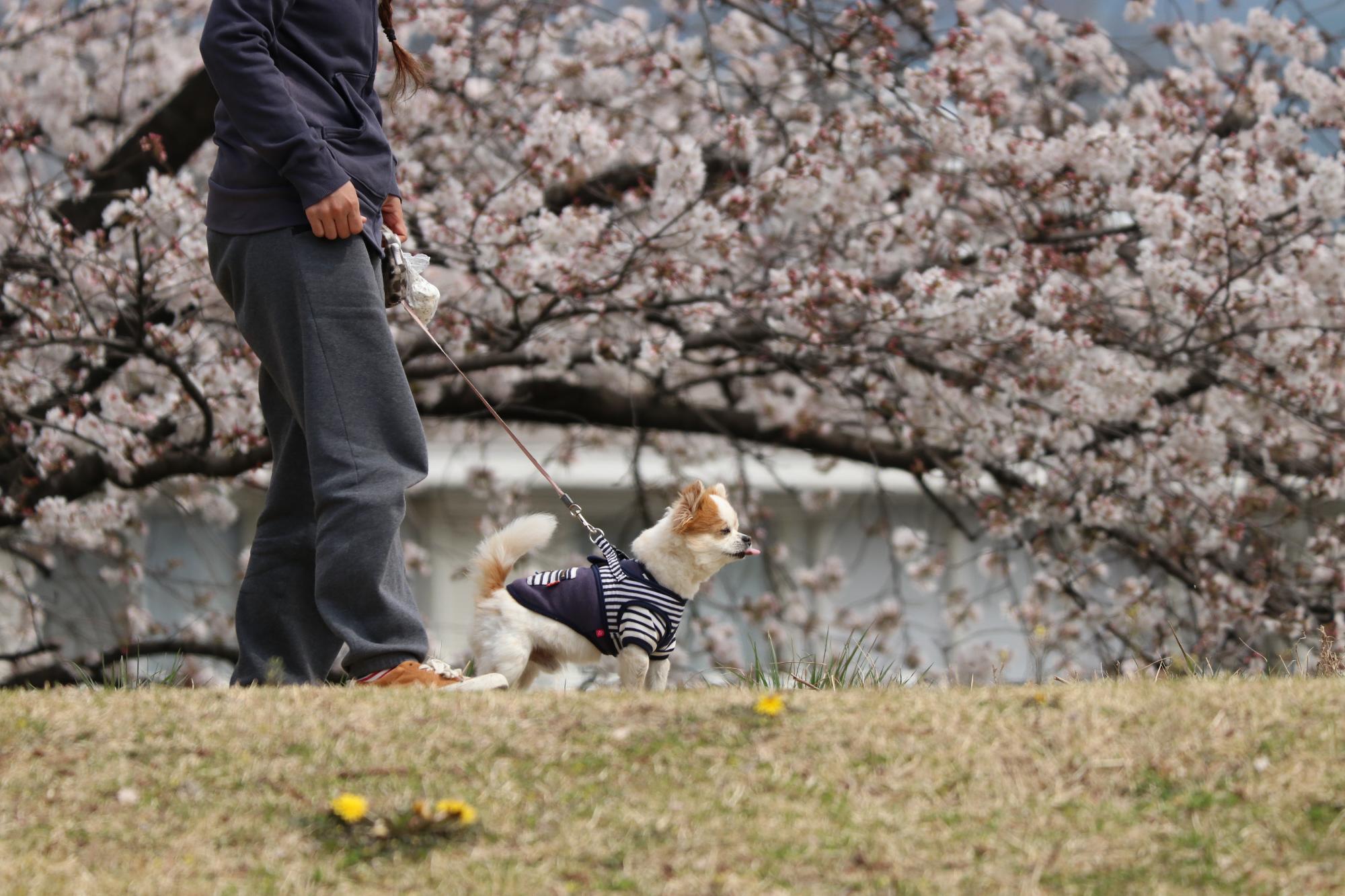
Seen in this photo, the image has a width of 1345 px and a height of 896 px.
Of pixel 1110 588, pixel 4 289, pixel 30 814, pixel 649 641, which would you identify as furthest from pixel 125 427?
pixel 1110 588

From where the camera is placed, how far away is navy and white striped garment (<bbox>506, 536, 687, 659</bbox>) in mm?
3070

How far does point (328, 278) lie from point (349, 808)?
119cm

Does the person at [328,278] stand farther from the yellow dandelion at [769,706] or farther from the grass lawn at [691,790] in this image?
the yellow dandelion at [769,706]

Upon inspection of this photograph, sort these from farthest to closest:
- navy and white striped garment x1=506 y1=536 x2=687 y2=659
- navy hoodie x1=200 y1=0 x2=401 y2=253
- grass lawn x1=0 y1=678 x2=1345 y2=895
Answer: navy and white striped garment x1=506 y1=536 x2=687 y2=659
navy hoodie x1=200 y1=0 x2=401 y2=253
grass lawn x1=0 y1=678 x2=1345 y2=895

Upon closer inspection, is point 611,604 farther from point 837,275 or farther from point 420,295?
point 837,275

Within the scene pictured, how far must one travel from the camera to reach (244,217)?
9.35 ft

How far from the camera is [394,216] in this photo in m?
3.29

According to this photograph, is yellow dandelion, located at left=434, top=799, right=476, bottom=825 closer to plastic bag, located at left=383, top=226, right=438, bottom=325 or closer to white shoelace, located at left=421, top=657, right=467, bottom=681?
white shoelace, located at left=421, top=657, right=467, bottom=681

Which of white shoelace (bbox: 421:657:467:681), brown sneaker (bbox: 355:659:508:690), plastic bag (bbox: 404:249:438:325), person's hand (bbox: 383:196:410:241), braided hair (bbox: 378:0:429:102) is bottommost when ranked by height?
white shoelace (bbox: 421:657:467:681)

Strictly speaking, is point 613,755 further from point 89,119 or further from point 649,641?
point 89,119

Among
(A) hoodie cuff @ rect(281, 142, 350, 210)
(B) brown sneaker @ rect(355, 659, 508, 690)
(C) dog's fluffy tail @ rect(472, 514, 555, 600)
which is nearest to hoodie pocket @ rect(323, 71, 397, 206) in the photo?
(A) hoodie cuff @ rect(281, 142, 350, 210)

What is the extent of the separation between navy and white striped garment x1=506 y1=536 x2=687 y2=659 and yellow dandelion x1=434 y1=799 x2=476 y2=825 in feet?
3.42

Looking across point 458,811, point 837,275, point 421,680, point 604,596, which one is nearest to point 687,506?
point 604,596

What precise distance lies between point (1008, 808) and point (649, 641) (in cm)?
109
